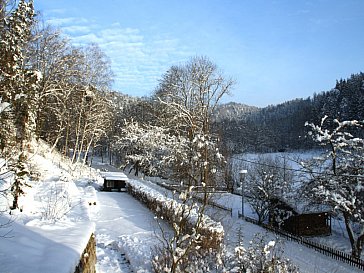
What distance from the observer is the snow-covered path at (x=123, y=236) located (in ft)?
26.6

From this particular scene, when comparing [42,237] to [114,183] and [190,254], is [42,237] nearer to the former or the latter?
[190,254]

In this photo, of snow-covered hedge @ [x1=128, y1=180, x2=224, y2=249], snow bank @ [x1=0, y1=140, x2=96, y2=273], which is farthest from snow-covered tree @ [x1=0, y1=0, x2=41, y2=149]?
snow-covered hedge @ [x1=128, y1=180, x2=224, y2=249]

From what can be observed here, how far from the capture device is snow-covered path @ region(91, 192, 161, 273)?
8.09 meters

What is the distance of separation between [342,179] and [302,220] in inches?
254

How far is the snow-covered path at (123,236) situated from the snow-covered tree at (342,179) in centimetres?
867

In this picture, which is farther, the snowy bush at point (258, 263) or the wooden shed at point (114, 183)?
the wooden shed at point (114, 183)

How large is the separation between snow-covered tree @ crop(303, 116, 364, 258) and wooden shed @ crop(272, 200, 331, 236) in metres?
4.26

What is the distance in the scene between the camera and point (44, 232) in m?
6.07

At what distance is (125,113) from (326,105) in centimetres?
3812

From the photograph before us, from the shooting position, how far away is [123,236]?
10.5 meters

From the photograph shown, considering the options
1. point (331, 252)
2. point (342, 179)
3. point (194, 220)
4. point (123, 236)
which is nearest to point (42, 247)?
point (123, 236)

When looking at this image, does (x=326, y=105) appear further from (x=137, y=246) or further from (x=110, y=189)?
(x=137, y=246)

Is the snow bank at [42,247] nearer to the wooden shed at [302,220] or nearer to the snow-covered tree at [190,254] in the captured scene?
the snow-covered tree at [190,254]

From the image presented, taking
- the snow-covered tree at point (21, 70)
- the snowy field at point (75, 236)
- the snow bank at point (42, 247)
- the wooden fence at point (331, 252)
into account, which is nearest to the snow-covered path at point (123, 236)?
the snowy field at point (75, 236)
